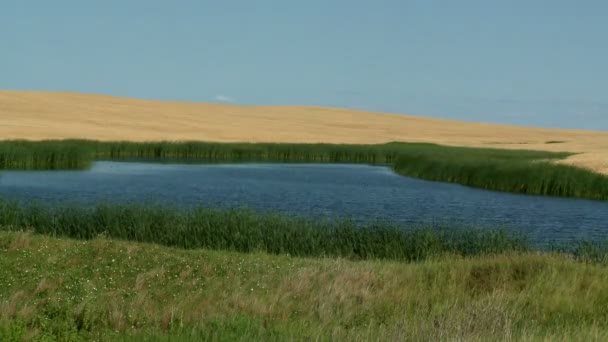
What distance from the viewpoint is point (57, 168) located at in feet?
167

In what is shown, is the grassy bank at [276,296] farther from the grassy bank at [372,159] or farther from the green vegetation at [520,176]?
the grassy bank at [372,159]

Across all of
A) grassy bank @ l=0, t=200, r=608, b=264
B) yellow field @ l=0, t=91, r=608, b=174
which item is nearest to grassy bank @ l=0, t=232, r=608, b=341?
grassy bank @ l=0, t=200, r=608, b=264

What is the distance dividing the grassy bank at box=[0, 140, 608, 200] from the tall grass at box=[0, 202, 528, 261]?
1908cm

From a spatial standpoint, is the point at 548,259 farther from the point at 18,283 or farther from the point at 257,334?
the point at 18,283

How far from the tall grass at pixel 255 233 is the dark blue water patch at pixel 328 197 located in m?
4.56

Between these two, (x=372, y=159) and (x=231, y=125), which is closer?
(x=372, y=159)

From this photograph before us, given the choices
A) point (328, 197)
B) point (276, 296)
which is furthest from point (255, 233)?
point (328, 197)

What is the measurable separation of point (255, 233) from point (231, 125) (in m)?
81.3

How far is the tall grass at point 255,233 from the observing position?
20.5m

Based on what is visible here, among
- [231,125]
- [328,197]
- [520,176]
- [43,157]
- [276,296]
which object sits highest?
[231,125]

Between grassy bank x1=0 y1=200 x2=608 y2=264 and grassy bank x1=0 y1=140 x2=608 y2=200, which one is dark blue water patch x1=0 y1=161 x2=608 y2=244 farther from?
grassy bank x1=0 y1=200 x2=608 y2=264

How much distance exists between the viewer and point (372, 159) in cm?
7150

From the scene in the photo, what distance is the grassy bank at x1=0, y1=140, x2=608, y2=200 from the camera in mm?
40781

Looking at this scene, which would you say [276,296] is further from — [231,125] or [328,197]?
[231,125]
